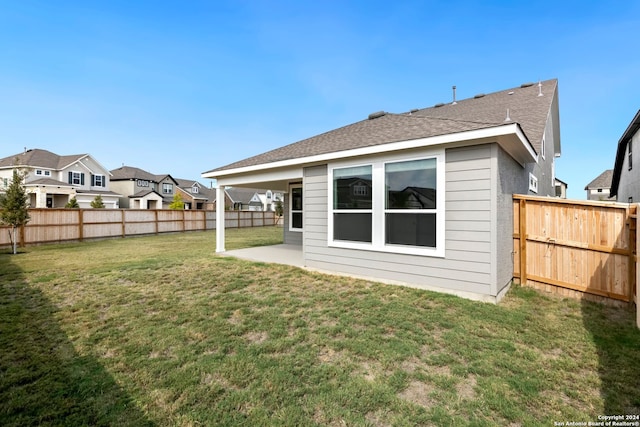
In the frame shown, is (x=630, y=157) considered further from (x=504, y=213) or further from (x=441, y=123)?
(x=441, y=123)

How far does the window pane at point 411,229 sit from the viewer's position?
4.95 meters

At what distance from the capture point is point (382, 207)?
540 cm

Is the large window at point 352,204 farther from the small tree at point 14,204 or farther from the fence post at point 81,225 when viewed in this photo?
the fence post at point 81,225

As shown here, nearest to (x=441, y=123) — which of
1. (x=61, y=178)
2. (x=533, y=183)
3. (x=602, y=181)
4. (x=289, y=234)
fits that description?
(x=533, y=183)

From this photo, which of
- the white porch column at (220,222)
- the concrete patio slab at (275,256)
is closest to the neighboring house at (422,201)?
the concrete patio slab at (275,256)

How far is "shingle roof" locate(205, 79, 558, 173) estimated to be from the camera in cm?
519

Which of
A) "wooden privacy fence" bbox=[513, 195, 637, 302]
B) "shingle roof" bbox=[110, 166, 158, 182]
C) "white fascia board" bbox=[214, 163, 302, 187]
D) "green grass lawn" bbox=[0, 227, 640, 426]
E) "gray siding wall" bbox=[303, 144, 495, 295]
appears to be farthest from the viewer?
"shingle roof" bbox=[110, 166, 158, 182]

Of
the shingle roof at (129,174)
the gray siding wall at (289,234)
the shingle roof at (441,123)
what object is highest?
the shingle roof at (129,174)

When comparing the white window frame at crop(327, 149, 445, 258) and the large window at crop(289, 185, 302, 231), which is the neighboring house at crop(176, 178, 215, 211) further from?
the white window frame at crop(327, 149, 445, 258)

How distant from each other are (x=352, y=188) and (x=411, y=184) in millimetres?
1287

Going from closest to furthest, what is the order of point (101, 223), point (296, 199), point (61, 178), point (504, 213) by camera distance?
point (504, 213) → point (296, 199) → point (101, 223) → point (61, 178)

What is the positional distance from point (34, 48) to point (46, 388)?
13.3 m

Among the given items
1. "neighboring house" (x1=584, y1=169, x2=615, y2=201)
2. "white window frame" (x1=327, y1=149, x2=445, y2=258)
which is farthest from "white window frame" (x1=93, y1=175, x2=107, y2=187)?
"neighboring house" (x1=584, y1=169, x2=615, y2=201)

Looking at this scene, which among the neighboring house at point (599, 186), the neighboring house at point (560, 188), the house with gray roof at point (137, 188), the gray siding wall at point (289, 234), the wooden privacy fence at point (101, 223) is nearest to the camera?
the gray siding wall at point (289, 234)
